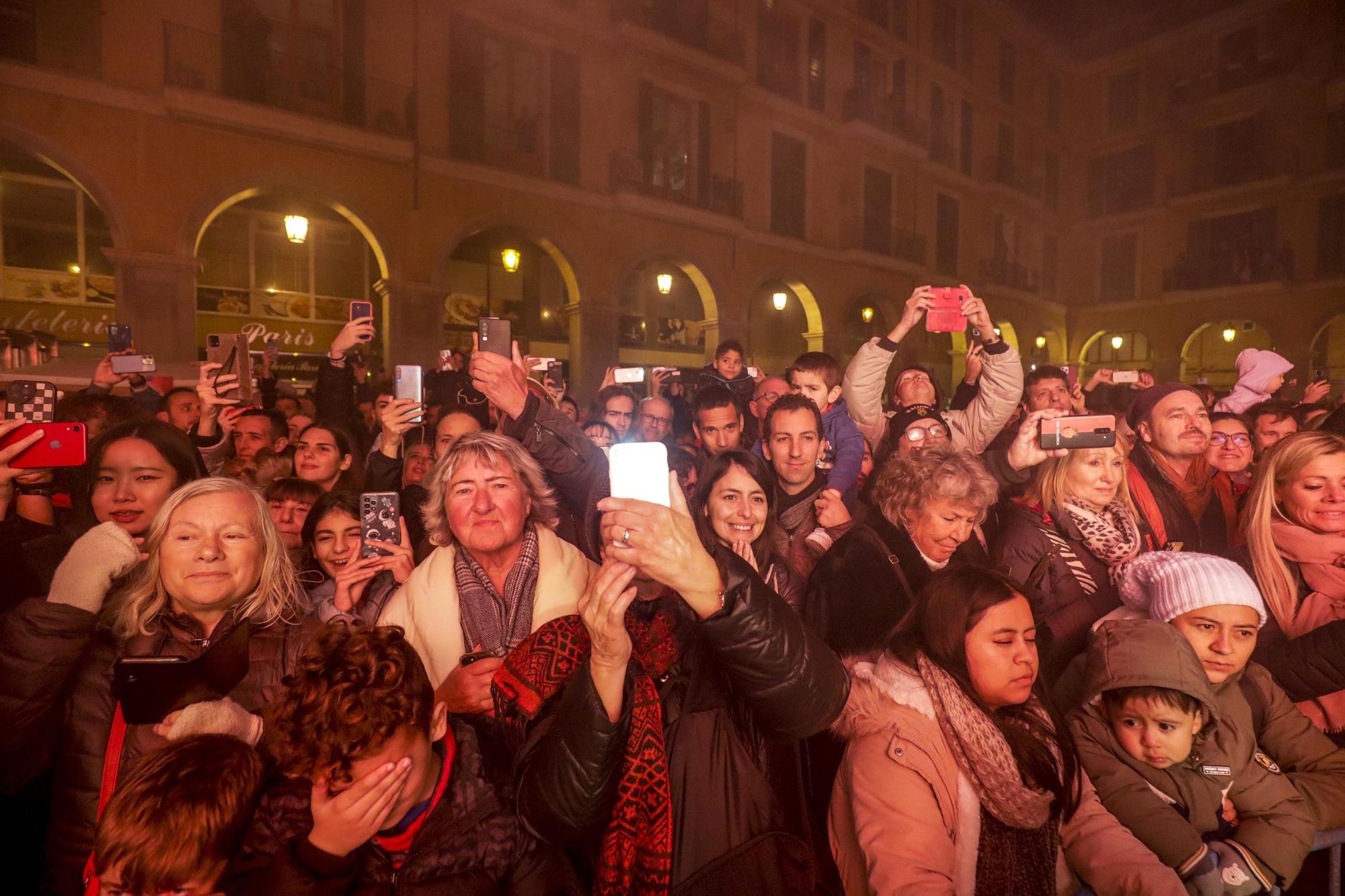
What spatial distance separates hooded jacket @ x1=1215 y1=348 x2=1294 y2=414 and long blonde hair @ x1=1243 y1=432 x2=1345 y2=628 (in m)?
3.52

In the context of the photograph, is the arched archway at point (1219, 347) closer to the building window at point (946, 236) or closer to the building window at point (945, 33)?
the building window at point (946, 236)

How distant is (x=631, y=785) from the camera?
5.17 ft

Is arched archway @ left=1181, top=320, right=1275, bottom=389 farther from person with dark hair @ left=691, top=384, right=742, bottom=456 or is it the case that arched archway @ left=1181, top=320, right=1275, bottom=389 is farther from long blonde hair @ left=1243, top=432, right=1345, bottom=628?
person with dark hair @ left=691, top=384, right=742, bottom=456

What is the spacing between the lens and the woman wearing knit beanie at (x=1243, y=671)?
221 centimetres

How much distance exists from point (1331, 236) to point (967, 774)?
28029mm

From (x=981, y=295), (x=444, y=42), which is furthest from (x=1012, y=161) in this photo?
(x=444, y=42)

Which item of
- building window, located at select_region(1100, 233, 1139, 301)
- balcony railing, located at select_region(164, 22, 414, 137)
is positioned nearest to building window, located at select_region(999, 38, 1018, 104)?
building window, located at select_region(1100, 233, 1139, 301)

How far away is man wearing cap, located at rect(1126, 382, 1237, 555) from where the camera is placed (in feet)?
11.1

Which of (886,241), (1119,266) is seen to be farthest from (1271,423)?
(1119,266)

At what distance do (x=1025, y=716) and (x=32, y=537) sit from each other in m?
3.63

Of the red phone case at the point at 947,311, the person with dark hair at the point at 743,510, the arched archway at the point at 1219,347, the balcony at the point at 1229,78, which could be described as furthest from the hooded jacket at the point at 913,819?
the balcony at the point at 1229,78

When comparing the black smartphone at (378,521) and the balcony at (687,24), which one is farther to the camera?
the balcony at (687,24)

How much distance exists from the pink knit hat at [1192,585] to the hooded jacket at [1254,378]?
4433mm

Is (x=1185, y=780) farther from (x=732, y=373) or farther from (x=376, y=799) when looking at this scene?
(x=732, y=373)
